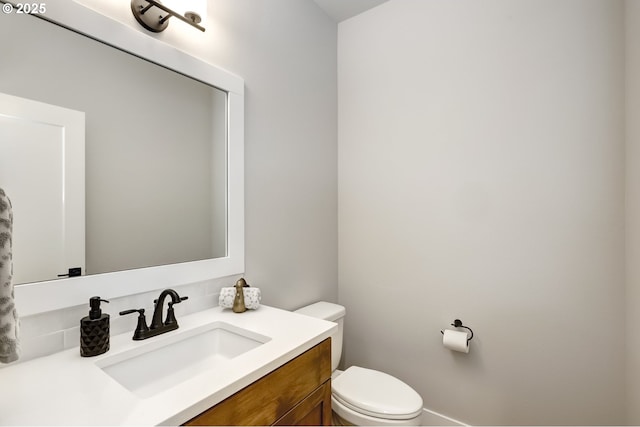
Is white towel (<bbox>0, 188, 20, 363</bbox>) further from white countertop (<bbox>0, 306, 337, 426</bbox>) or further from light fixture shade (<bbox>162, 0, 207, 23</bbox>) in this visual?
light fixture shade (<bbox>162, 0, 207, 23</bbox>)

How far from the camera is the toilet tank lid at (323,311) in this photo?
5.57 ft

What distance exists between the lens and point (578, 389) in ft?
4.57

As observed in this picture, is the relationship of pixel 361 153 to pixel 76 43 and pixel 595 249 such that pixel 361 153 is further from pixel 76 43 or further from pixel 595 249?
pixel 76 43

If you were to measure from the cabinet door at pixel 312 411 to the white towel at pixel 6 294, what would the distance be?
0.65 meters

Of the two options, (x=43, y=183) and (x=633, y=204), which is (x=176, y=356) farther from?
(x=633, y=204)

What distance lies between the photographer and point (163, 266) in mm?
1159

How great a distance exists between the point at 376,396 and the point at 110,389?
1128 mm

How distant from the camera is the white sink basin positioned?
921 millimetres

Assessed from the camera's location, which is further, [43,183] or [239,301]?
[239,301]

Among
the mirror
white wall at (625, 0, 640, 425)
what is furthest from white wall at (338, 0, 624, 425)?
the mirror

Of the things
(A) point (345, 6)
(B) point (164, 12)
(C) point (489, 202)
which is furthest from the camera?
(A) point (345, 6)

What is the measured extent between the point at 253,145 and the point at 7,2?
90 cm

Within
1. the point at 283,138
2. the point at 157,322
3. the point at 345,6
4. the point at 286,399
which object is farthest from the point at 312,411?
the point at 345,6

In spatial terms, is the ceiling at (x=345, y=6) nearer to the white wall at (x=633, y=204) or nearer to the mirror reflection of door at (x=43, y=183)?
the white wall at (x=633, y=204)
